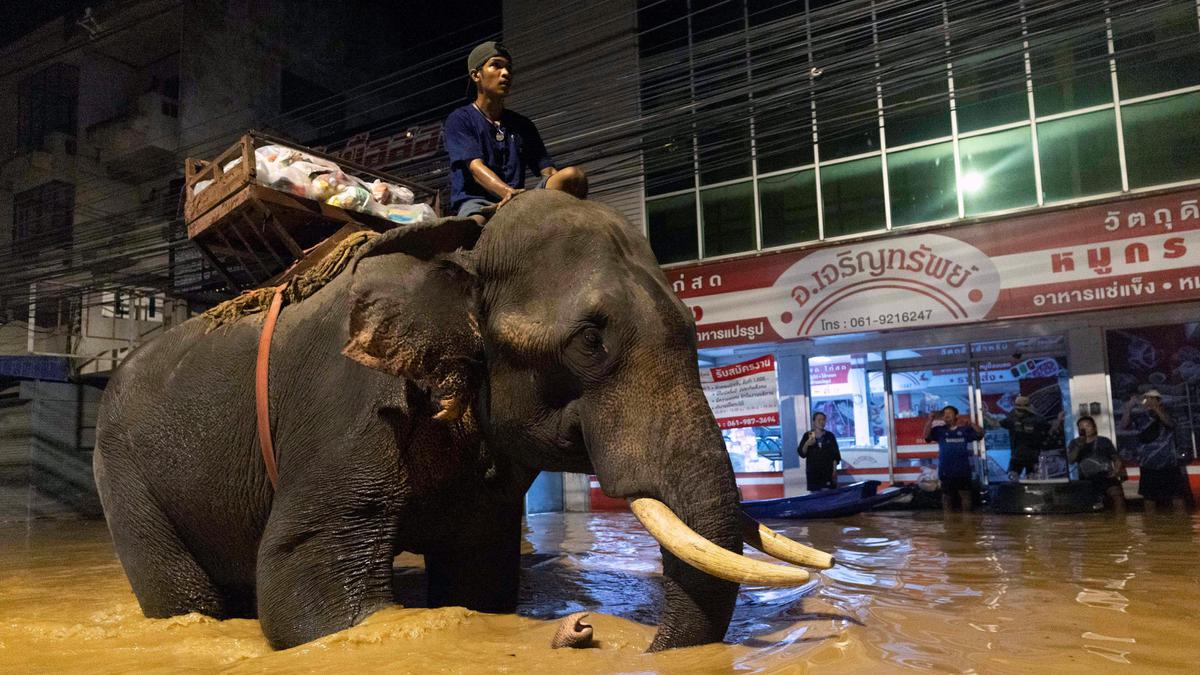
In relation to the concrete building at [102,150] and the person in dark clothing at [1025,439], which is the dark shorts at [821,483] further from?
the concrete building at [102,150]

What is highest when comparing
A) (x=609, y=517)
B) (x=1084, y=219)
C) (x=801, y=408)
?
(x=1084, y=219)

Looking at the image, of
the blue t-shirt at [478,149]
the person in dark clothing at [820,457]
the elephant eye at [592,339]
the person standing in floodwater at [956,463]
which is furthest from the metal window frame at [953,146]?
the elephant eye at [592,339]

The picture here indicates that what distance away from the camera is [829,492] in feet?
34.4

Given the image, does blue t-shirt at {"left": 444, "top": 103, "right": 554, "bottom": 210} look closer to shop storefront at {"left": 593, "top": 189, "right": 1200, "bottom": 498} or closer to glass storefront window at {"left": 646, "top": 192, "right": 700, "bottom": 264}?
shop storefront at {"left": 593, "top": 189, "right": 1200, "bottom": 498}

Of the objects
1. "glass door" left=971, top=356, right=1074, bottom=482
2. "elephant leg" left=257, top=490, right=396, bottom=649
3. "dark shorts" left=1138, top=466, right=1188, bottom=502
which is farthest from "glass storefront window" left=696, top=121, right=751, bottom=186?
"elephant leg" left=257, top=490, right=396, bottom=649

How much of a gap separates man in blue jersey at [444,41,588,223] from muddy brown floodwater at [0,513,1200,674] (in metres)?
1.83

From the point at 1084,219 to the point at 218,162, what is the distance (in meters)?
11.3

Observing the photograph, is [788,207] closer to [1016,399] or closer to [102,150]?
[1016,399]

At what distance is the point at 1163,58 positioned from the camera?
37.8 feet

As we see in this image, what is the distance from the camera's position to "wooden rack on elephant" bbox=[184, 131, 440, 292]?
4543 mm

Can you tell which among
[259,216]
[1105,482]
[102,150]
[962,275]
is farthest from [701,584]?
[102,150]

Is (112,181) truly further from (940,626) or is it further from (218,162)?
(940,626)

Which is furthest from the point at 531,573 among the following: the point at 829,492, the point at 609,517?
the point at 609,517

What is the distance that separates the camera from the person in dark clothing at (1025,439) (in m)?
11.3
